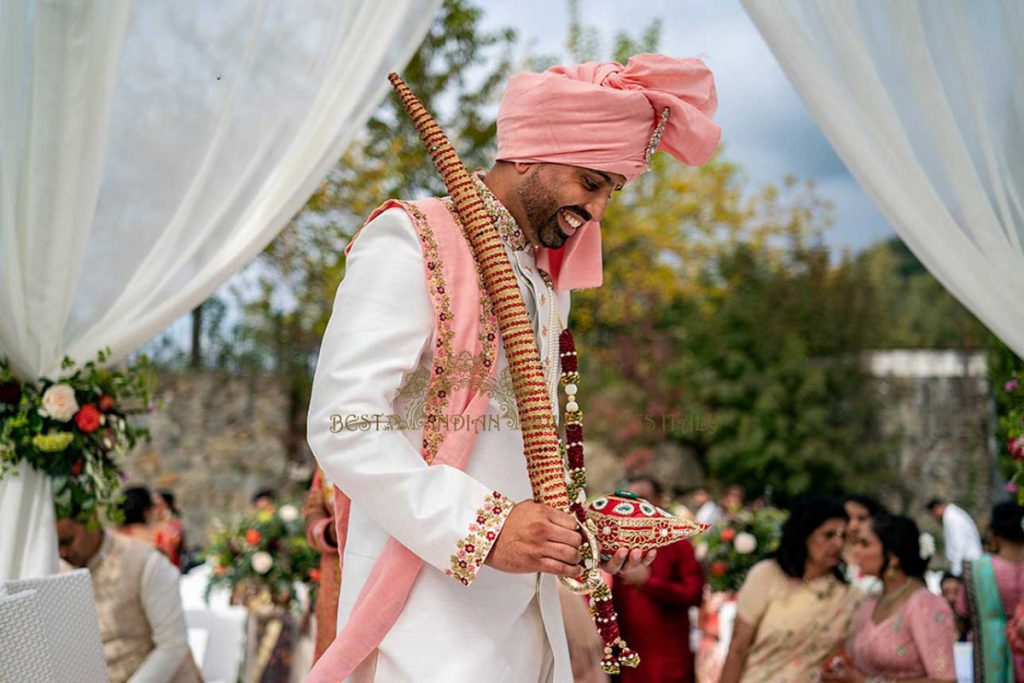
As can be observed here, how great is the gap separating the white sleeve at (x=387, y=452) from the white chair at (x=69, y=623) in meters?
1.06

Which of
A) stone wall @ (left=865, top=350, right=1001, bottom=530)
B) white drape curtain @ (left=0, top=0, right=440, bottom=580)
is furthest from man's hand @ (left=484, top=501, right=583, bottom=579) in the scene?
stone wall @ (left=865, top=350, right=1001, bottom=530)

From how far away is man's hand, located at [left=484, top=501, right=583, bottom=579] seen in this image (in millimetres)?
1731

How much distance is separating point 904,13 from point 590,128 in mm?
1168

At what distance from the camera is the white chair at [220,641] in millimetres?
5016

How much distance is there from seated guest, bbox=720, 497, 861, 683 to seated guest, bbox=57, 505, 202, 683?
223cm

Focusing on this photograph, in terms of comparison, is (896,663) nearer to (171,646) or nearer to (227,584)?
(171,646)

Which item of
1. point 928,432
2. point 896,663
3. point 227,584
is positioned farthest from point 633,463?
point 896,663

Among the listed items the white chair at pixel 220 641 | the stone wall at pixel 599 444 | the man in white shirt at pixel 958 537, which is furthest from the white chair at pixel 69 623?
the man in white shirt at pixel 958 537

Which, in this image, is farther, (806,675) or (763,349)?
(763,349)

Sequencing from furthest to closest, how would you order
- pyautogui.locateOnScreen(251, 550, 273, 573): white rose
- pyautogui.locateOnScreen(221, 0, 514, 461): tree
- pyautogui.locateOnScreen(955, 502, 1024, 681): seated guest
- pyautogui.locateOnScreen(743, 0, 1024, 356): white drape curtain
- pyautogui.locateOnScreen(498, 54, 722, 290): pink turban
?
pyautogui.locateOnScreen(221, 0, 514, 461): tree < pyautogui.locateOnScreen(251, 550, 273, 573): white rose < pyautogui.locateOnScreen(955, 502, 1024, 681): seated guest < pyautogui.locateOnScreen(743, 0, 1024, 356): white drape curtain < pyautogui.locateOnScreen(498, 54, 722, 290): pink turban

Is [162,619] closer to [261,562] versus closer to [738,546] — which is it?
[261,562]

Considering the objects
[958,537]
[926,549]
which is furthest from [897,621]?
[958,537]

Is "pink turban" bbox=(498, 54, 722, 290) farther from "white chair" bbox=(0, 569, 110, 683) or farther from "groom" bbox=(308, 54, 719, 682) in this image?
"white chair" bbox=(0, 569, 110, 683)

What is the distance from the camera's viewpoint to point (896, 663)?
13.7 ft
